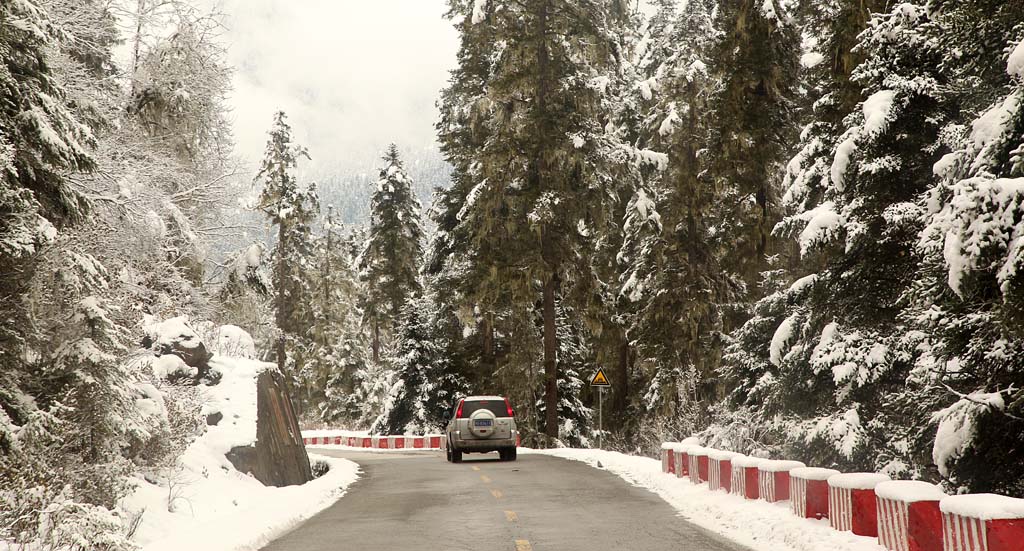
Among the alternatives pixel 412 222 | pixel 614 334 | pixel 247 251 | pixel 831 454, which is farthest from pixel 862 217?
pixel 412 222

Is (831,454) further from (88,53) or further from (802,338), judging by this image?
(88,53)

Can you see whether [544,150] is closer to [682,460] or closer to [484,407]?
[484,407]

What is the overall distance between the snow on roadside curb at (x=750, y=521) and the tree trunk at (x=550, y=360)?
→ 15.1 metres

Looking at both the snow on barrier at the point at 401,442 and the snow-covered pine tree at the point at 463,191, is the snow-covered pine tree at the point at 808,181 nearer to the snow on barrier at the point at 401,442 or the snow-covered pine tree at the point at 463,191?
the snow-covered pine tree at the point at 463,191

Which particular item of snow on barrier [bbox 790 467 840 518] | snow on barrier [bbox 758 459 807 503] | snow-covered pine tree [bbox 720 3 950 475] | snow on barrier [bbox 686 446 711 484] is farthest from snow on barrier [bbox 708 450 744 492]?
snow on barrier [bbox 790 467 840 518]

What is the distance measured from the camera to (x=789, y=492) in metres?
12.9

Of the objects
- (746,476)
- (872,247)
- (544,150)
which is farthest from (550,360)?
(746,476)

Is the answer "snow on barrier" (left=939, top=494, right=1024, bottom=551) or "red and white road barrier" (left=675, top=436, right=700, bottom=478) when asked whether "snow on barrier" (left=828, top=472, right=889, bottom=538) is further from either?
"red and white road barrier" (left=675, top=436, right=700, bottom=478)

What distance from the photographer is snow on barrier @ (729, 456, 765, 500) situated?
1397cm

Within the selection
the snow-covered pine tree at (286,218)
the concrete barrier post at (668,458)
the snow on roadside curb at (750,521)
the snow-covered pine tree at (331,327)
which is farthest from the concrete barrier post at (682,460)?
the snow-covered pine tree at (331,327)

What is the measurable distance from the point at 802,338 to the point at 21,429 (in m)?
13.0

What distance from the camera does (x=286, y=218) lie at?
6047 cm

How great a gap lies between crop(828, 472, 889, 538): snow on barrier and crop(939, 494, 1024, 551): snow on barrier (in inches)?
92.6

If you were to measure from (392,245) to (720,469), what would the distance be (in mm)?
46732
